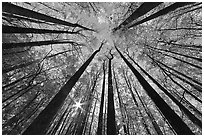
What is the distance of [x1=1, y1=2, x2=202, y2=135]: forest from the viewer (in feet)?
18.4

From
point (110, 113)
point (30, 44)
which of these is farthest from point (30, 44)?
point (110, 113)

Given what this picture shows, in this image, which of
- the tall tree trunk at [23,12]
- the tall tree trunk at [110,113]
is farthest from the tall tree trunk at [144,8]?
the tall tree trunk at [23,12]

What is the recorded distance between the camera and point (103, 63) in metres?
7.55

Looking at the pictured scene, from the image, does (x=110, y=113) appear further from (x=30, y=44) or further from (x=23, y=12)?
(x=23, y=12)

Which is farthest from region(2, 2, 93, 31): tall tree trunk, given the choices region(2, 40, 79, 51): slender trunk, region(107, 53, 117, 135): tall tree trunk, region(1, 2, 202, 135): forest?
region(107, 53, 117, 135): tall tree trunk

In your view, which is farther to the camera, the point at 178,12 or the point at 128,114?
the point at 128,114

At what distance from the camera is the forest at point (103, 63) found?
221 inches

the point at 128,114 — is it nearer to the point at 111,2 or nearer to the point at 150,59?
the point at 150,59

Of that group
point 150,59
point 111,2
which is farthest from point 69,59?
point 150,59

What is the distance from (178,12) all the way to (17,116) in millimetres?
9466

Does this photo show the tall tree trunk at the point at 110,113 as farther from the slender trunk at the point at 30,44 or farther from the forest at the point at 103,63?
the slender trunk at the point at 30,44

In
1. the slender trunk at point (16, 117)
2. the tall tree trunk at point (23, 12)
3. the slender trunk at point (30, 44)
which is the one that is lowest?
the slender trunk at point (16, 117)

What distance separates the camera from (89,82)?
8133mm

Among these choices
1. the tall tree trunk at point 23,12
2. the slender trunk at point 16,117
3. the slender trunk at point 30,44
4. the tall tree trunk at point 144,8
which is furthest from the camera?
the slender trunk at point 16,117
